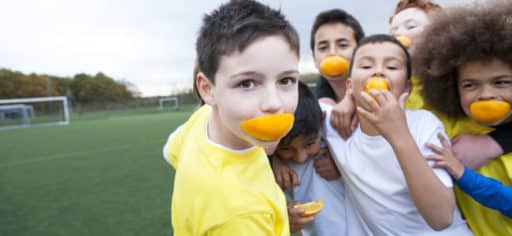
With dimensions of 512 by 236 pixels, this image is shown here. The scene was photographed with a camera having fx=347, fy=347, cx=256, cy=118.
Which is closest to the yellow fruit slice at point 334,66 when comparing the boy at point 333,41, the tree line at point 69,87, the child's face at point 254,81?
the boy at point 333,41

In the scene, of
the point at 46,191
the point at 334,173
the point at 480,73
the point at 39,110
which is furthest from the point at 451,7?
the point at 39,110

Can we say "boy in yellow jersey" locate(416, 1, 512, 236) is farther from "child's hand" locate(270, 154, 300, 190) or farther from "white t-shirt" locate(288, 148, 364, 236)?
"child's hand" locate(270, 154, 300, 190)

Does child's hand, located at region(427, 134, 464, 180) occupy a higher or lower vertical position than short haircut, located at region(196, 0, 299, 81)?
lower

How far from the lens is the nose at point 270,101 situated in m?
0.93

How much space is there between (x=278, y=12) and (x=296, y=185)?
78 cm

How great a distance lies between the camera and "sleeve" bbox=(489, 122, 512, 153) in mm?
1326

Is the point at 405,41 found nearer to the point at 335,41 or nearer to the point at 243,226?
the point at 335,41

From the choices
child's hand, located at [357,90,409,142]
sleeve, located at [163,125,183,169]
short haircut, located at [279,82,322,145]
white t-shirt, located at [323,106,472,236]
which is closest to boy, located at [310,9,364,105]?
short haircut, located at [279,82,322,145]

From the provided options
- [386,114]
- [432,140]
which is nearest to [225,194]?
[386,114]

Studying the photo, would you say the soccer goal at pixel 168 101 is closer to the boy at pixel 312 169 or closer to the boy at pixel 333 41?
the boy at pixel 333 41

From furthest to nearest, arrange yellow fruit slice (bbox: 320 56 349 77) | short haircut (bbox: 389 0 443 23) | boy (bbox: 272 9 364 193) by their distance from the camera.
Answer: short haircut (bbox: 389 0 443 23) → boy (bbox: 272 9 364 193) → yellow fruit slice (bbox: 320 56 349 77)

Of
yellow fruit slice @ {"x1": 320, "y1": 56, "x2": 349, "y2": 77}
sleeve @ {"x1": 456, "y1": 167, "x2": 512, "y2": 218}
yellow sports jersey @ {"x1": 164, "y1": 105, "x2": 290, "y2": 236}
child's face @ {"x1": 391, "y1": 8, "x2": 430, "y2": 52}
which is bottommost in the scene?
sleeve @ {"x1": 456, "y1": 167, "x2": 512, "y2": 218}

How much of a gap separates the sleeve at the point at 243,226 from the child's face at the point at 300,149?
594 millimetres

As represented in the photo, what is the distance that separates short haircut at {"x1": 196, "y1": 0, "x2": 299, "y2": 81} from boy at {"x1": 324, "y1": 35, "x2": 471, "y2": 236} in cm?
40
